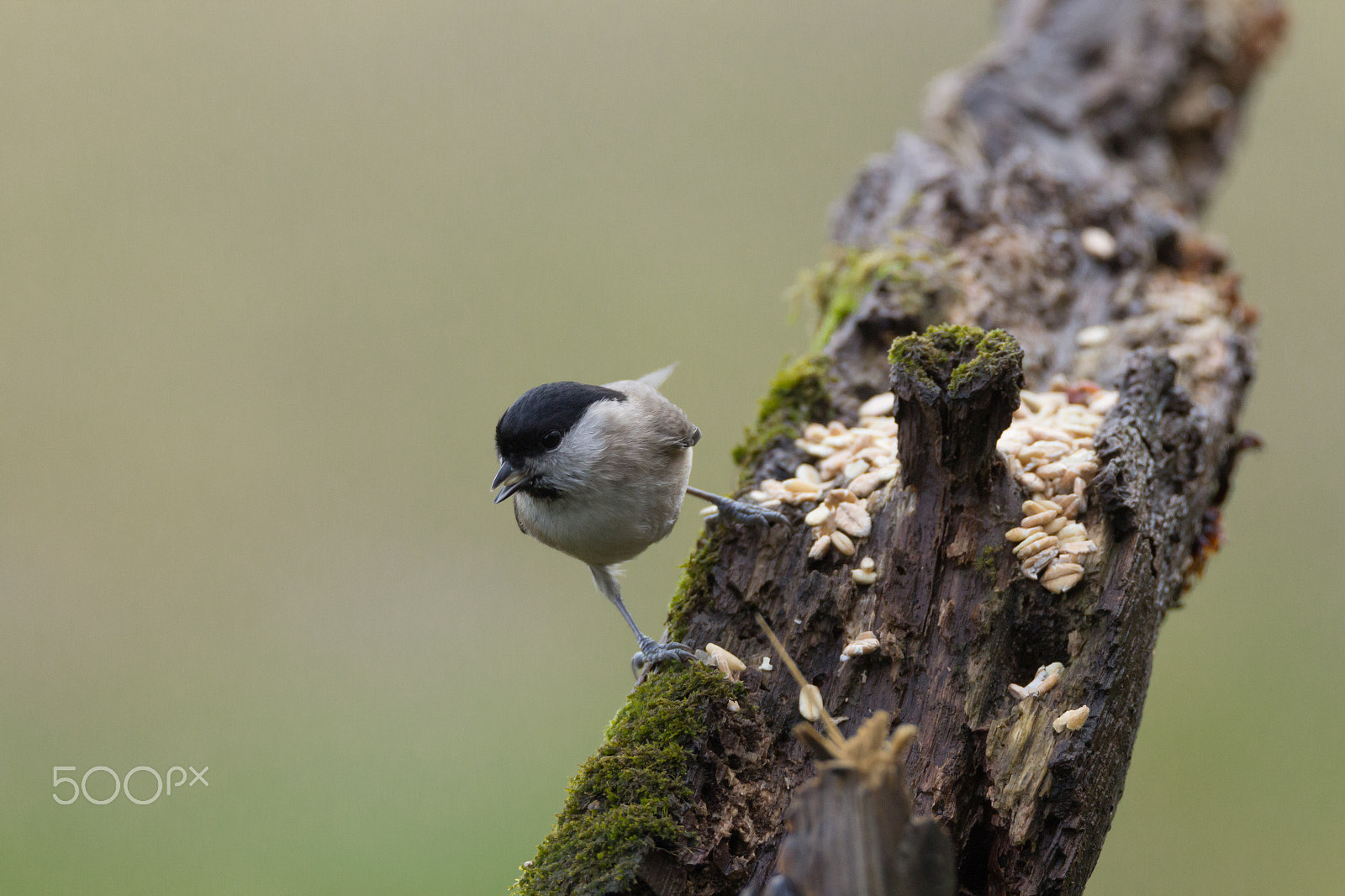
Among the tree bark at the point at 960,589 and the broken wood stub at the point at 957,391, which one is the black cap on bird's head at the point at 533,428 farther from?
the broken wood stub at the point at 957,391

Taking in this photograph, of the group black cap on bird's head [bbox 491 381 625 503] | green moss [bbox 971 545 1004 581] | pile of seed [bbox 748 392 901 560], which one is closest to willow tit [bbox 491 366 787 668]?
black cap on bird's head [bbox 491 381 625 503]

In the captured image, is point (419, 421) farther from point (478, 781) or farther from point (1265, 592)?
point (1265, 592)

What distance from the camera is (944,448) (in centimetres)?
220

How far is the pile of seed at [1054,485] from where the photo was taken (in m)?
2.19

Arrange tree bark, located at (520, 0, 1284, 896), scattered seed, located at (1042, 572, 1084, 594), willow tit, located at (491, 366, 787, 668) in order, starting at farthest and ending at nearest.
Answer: willow tit, located at (491, 366, 787, 668)
scattered seed, located at (1042, 572, 1084, 594)
tree bark, located at (520, 0, 1284, 896)

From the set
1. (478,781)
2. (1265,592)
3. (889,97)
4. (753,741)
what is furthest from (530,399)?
(889,97)

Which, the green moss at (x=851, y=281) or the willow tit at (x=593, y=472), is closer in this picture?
the willow tit at (x=593, y=472)

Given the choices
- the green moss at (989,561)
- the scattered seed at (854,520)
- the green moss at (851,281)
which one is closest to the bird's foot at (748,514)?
the scattered seed at (854,520)

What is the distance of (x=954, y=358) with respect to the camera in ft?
6.93

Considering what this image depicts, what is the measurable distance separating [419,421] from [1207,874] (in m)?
5.32

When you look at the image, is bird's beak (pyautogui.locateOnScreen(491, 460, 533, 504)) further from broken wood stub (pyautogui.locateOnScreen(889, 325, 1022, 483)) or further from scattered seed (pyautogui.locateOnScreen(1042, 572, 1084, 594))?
scattered seed (pyautogui.locateOnScreen(1042, 572, 1084, 594))

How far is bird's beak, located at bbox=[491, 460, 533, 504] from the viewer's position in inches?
99.0

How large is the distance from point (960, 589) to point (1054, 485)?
37 cm

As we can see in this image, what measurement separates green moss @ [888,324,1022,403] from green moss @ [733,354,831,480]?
2.85 feet
